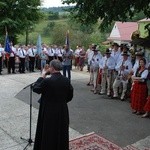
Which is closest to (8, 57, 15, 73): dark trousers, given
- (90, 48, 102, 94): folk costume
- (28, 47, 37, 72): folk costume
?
(28, 47, 37, 72): folk costume

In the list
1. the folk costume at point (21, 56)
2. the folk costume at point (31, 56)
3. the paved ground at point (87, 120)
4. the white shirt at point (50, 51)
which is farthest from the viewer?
the white shirt at point (50, 51)

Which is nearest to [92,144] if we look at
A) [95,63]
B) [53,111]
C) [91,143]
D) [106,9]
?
[91,143]

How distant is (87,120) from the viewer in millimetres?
9586

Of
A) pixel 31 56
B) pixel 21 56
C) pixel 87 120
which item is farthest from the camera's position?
pixel 31 56

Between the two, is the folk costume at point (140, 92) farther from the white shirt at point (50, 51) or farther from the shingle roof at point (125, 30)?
the shingle roof at point (125, 30)

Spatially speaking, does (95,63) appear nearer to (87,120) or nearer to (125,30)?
(87,120)

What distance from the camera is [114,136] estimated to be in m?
8.27

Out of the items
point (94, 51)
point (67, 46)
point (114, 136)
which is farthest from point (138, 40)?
point (114, 136)

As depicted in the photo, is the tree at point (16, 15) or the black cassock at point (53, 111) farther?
the tree at point (16, 15)

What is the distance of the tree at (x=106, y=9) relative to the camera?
40.9 ft

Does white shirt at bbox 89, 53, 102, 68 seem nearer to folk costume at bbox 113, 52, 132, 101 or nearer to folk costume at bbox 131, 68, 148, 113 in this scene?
folk costume at bbox 113, 52, 132, 101

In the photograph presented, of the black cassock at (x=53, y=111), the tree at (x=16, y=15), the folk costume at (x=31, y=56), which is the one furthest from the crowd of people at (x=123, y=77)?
the tree at (x=16, y=15)

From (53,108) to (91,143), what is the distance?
2.03m

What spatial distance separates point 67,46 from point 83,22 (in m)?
1.45
